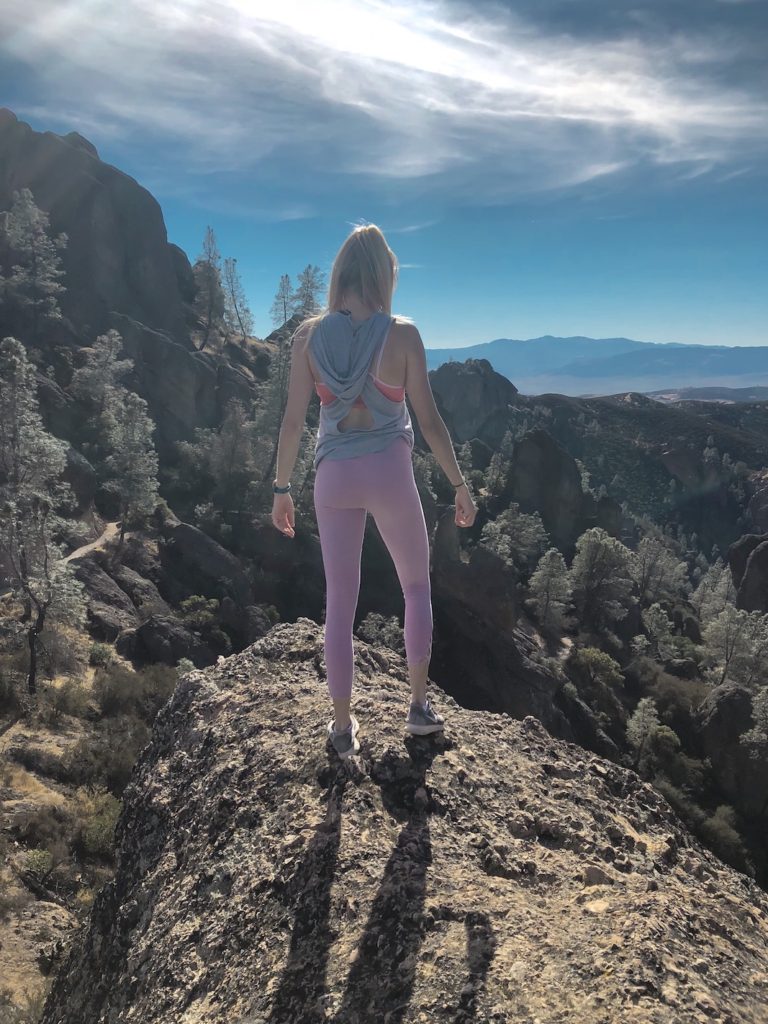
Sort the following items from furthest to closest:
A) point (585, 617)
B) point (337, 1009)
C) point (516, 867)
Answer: point (585, 617) < point (516, 867) < point (337, 1009)

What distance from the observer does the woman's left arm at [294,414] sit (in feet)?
12.4

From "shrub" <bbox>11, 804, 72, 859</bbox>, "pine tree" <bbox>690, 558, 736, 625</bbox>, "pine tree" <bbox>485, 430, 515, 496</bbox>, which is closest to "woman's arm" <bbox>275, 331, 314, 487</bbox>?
"shrub" <bbox>11, 804, 72, 859</bbox>

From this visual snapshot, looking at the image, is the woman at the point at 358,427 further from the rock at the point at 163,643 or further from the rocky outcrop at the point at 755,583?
the rocky outcrop at the point at 755,583

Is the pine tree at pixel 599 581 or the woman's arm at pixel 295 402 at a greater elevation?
the woman's arm at pixel 295 402

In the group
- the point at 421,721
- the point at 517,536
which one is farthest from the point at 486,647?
the point at 421,721

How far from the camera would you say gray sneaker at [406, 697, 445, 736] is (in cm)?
436

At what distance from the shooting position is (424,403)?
12.3ft

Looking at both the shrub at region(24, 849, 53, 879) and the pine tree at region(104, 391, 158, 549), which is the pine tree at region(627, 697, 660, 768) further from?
the pine tree at region(104, 391, 158, 549)

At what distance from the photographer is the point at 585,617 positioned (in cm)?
4938

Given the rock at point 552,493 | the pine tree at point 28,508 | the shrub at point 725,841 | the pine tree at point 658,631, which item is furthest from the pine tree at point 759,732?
the rock at point 552,493

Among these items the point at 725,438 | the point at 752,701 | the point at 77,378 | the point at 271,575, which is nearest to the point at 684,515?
the point at 725,438

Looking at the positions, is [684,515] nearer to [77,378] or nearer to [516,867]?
[77,378]

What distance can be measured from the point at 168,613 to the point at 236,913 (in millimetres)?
29717

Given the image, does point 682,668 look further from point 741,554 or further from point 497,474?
point 497,474
